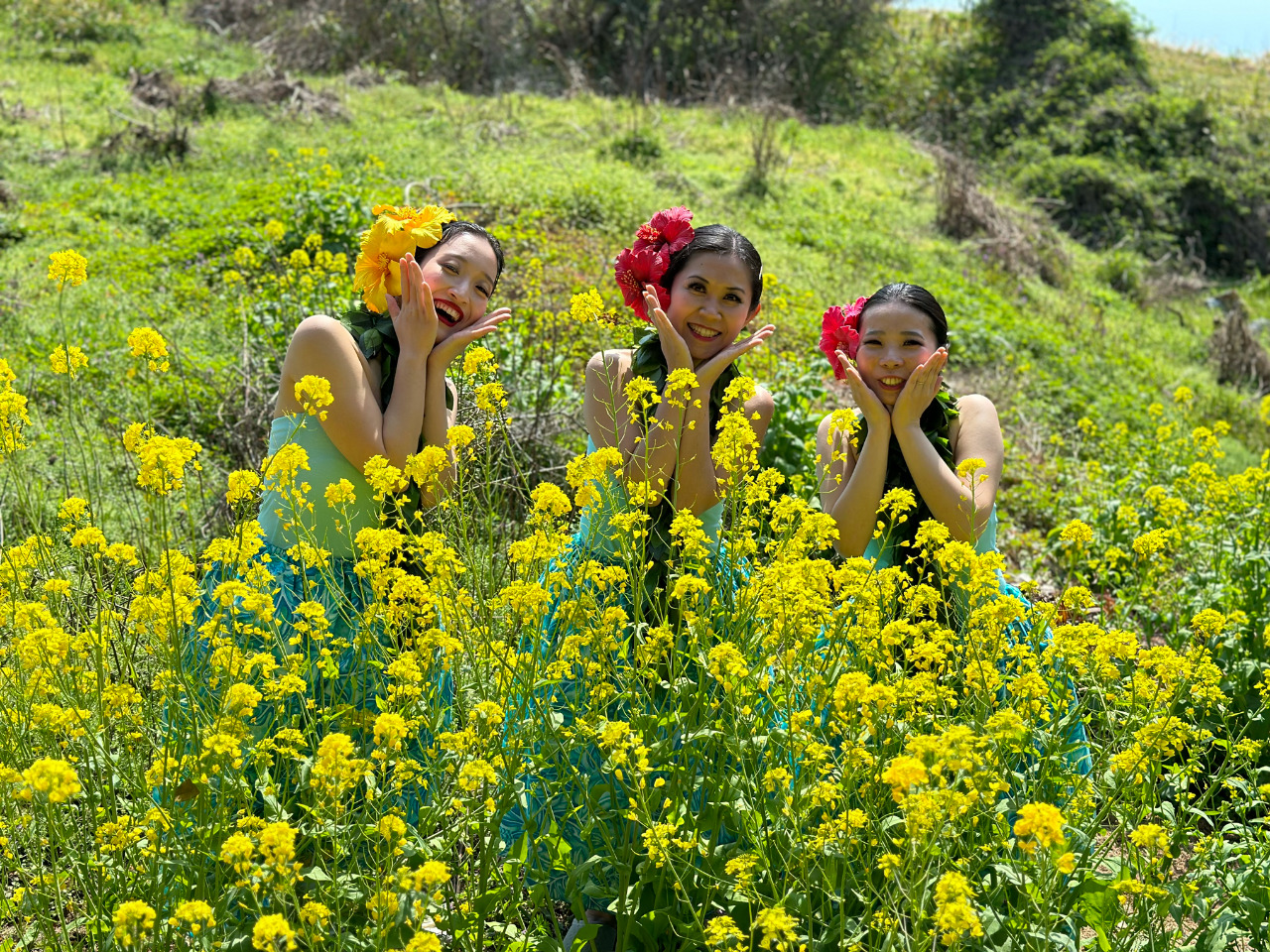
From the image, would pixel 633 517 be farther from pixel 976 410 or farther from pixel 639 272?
pixel 976 410

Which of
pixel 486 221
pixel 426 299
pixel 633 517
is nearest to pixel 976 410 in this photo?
pixel 633 517

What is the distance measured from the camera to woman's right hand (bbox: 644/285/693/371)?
3053 millimetres

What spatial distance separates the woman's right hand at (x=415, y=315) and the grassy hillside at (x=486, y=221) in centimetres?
98

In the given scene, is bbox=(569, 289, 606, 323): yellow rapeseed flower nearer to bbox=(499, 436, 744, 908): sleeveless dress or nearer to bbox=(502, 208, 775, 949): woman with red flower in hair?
bbox=(502, 208, 775, 949): woman with red flower in hair

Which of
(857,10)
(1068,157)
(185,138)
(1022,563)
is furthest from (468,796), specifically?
(857,10)

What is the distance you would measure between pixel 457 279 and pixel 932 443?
159cm

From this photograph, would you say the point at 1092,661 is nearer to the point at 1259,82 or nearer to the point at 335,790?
the point at 335,790

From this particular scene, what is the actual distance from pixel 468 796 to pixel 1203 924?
1.53 m

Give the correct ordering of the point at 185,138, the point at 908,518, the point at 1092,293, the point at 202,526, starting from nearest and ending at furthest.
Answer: the point at 908,518
the point at 202,526
the point at 185,138
the point at 1092,293

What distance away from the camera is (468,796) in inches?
85.4

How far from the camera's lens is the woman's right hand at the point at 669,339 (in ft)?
Result: 10.0

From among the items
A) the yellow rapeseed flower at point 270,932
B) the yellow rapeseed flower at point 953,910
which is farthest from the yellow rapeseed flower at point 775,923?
the yellow rapeseed flower at point 270,932

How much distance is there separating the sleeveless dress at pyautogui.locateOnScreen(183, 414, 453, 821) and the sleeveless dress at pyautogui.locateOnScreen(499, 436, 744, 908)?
28 cm

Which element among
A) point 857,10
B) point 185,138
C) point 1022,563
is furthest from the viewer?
point 857,10
